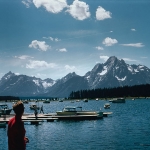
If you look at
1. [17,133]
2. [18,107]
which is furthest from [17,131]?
[18,107]

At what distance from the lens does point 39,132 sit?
4881cm

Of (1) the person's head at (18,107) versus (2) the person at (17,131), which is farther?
(2) the person at (17,131)

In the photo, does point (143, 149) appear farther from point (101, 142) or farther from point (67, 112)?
point (67, 112)

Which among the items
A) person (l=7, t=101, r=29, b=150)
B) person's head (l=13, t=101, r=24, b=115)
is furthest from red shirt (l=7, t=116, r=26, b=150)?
person's head (l=13, t=101, r=24, b=115)

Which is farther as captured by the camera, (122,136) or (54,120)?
(54,120)

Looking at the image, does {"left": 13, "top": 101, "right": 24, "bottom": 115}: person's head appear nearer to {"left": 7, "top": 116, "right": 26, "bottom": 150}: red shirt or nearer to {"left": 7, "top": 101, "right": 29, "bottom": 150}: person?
{"left": 7, "top": 101, "right": 29, "bottom": 150}: person

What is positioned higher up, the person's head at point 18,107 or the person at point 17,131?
the person's head at point 18,107

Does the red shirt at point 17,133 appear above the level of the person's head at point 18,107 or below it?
A: below

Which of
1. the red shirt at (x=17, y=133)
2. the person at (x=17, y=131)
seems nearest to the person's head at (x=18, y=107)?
the person at (x=17, y=131)

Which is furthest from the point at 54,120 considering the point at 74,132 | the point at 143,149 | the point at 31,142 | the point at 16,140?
the point at 16,140

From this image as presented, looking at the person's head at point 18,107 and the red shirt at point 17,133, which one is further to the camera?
the red shirt at point 17,133

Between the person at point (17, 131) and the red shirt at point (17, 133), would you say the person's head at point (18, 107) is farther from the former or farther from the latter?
the red shirt at point (17, 133)

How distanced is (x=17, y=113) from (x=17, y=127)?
0.45m

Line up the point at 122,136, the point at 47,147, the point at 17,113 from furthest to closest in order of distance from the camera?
the point at 122,136, the point at 47,147, the point at 17,113
